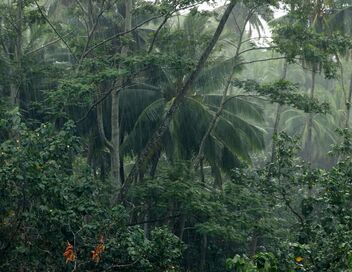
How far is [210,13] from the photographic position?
50.2 ft

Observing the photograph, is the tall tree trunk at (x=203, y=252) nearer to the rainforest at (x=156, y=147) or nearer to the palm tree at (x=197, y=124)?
the rainforest at (x=156, y=147)

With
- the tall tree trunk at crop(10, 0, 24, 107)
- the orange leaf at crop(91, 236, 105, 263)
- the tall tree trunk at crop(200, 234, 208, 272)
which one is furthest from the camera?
the tall tree trunk at crop(200, 234, 208, 272)

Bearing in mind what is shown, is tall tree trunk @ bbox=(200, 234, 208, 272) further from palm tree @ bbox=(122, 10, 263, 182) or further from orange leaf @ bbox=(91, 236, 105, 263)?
orange leaf @ bbox=(91, 236, 105, 263)

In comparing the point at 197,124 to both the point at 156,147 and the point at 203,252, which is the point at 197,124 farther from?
the point at 156,147

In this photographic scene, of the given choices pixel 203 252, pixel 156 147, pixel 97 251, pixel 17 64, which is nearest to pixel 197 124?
pixel 203 252

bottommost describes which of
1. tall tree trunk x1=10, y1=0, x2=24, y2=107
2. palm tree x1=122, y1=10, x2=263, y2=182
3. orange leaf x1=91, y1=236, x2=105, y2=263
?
orange leaf x1=91, y1=236, x2=105, y2=263

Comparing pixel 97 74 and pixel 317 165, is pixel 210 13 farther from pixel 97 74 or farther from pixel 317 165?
pixel 317 165

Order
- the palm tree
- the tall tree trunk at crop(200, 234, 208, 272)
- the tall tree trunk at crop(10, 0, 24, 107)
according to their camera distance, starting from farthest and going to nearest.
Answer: the tall tree trunk at crop(200, 234, 208, 272)
the palm tree
the tall tree trunk at crop(10, 0, 24, 107)

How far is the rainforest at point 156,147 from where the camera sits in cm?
1003

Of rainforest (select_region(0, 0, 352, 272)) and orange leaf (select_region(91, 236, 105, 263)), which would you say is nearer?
orange leaf (select_region(91, 236, 105, 263))

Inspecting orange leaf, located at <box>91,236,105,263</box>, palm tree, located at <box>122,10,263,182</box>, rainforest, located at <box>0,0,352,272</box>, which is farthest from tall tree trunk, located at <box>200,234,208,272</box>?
orange leaf, located at <box>91,236,105,263</box>

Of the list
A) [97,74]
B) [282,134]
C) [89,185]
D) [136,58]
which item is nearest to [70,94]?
[97,74]

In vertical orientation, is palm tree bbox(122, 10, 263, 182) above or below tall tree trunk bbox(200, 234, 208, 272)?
above

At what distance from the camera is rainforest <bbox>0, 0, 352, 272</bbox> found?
395 inches
